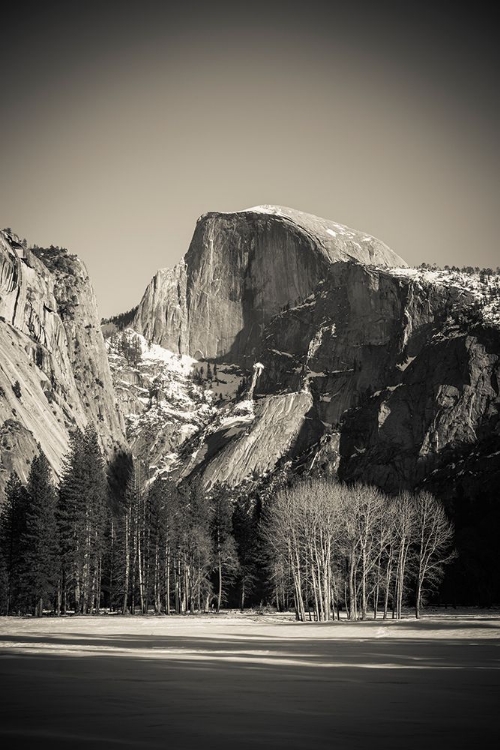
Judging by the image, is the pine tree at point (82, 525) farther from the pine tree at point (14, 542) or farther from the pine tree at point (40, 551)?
the pine tree at point (14, 542)

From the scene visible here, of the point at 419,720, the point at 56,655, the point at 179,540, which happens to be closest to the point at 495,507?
the point at 179,540

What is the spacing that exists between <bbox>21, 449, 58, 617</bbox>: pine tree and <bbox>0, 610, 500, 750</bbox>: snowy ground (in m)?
37.9

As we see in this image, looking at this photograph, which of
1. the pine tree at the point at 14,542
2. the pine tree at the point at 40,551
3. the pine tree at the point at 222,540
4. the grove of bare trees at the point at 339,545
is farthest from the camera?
the pine tree at the point at 222,540

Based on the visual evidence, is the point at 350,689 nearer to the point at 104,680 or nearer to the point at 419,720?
the point at 419,720

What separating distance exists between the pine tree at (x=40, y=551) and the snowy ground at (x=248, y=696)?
37.9 meters

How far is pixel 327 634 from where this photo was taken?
159 feet

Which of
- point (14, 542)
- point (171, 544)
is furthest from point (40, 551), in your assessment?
point (171, 544)

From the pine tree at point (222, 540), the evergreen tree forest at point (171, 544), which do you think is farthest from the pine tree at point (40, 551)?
the pine tree at point (222, 540)

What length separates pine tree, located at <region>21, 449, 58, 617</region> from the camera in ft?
241

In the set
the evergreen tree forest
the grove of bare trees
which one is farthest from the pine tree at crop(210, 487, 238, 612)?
the grove of bare trees

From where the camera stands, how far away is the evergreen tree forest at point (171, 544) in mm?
74375

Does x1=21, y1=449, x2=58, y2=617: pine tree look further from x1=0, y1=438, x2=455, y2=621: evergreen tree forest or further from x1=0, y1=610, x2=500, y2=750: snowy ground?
x1=0, y1=610, x2=500, y2=750: snowy ground

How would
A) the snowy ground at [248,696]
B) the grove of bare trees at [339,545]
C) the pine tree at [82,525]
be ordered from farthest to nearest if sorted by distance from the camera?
the pine tree at [82,525] < the grove of bare trees at [339,545] < the snowy ground at [248,696]

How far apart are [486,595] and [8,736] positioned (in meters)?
105
